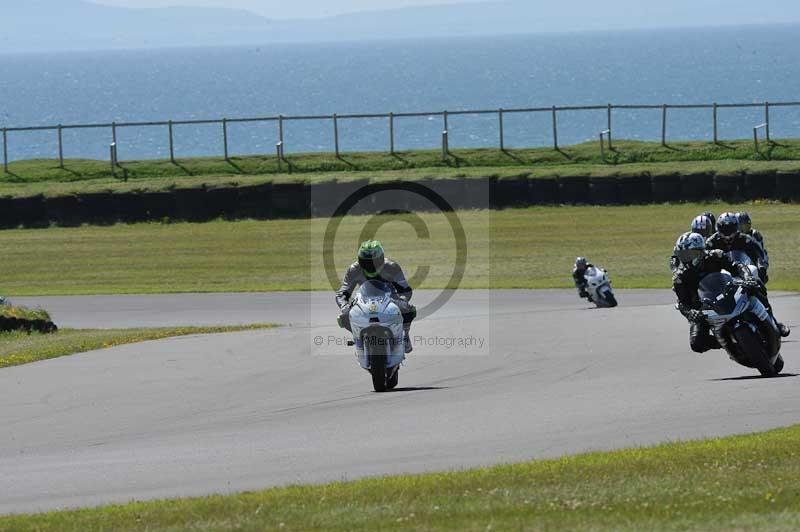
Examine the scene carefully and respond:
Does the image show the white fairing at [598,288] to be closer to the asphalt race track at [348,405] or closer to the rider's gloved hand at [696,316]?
the asphalt race track at [348,405]

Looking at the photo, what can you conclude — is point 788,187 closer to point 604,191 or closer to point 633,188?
point 633,188

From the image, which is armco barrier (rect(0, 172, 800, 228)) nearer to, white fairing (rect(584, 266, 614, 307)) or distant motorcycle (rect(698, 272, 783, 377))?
white fairing (rect(584, 266, 614, 307))

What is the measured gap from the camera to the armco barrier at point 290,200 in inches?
1496

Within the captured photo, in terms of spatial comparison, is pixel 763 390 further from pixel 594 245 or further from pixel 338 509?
pixel 594 245

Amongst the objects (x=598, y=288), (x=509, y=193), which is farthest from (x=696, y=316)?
(x=509, y=193)

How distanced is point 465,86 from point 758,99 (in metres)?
62.2

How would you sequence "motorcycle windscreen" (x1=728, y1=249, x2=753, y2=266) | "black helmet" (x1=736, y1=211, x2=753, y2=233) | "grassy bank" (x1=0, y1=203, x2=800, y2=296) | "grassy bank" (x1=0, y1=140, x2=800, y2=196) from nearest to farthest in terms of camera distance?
"motorcycle windscreen" (x1=728, y1=249, x2=753, y2=266) < "black helmet" (x1=736, y1=211, x2=753, y2=233) < "grassy bank" (x1=0, y1=203, x2=800, y2=296) < "grassy bank" (x1=0, y1=140, x2=800, y2=196)

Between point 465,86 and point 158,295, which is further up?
point 465,86

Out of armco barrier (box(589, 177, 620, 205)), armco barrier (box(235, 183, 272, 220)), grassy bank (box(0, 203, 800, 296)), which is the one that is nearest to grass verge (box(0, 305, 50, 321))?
grassy bank (box(0, 203, 800, 296))

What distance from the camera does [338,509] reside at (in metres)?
9.36

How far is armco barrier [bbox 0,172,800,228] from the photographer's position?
38.0 meters

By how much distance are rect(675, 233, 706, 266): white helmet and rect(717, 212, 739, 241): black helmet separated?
4.92 ft

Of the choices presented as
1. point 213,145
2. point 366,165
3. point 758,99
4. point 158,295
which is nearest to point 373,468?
point 158,295

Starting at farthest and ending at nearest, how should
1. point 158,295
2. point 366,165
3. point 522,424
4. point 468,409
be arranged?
point 366,165 → point 158,295 → point 468,409 → point 522,424
